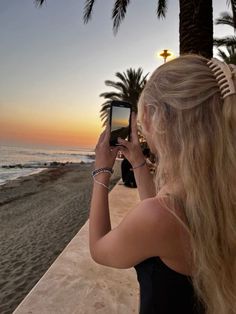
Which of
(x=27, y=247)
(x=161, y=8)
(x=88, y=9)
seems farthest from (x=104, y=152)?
(x=161, y=8)

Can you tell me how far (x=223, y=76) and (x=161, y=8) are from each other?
353 inches

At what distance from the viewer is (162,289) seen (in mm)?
1010

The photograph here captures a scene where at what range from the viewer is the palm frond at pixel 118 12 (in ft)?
28.3

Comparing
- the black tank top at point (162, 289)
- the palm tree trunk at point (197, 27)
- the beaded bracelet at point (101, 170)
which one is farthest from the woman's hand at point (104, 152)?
the palm tree trunk at point (197, 27)

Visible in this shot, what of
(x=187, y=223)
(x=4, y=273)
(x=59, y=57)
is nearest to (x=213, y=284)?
(x=187, y=223)

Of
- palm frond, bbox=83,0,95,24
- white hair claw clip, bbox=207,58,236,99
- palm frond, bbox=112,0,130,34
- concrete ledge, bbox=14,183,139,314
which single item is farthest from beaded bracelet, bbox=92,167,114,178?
palm frond, bbox=83,0,95,24

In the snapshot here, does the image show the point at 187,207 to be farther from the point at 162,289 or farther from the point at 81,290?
the point at 81,290

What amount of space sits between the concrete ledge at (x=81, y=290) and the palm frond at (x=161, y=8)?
24.3 feet

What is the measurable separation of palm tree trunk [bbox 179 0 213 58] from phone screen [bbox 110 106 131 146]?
4.09 metres

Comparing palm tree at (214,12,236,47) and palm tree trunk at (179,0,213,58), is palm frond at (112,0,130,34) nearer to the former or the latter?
palm tree trunk at (179,0,213,58)

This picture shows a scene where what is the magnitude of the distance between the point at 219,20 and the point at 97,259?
640 inches

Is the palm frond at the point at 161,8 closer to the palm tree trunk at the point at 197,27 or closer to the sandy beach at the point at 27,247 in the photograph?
the palm tree trunk at the point at 197,27

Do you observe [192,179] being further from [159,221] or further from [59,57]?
[59,57]

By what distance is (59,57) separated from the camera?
20.1 meters
